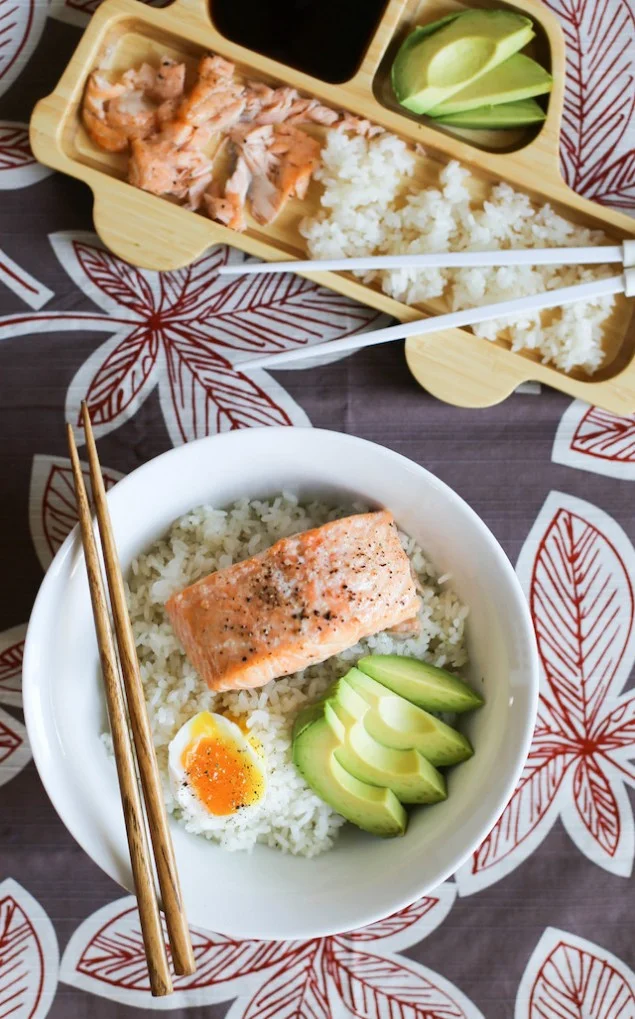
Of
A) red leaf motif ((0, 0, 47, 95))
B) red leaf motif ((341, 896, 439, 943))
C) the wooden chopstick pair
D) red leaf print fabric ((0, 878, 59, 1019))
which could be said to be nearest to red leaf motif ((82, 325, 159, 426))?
the wooden chopstick pair

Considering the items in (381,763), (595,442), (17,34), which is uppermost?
(17,34)

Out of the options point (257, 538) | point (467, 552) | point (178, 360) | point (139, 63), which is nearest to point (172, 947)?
point (257, 538)

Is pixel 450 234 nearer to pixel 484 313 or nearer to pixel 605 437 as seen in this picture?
pixel 484 313

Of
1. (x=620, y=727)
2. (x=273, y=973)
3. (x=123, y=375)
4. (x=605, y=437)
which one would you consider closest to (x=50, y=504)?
(x=123, y=375)

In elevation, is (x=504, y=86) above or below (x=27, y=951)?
above

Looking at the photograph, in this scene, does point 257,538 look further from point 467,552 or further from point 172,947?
point 172,947

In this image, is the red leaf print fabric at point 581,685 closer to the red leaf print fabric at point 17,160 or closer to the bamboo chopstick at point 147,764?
the bamboo chopstick at point 147,764

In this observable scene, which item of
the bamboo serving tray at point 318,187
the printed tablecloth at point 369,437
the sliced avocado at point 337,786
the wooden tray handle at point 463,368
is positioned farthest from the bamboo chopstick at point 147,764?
the wooden tray handle at point 463,368
